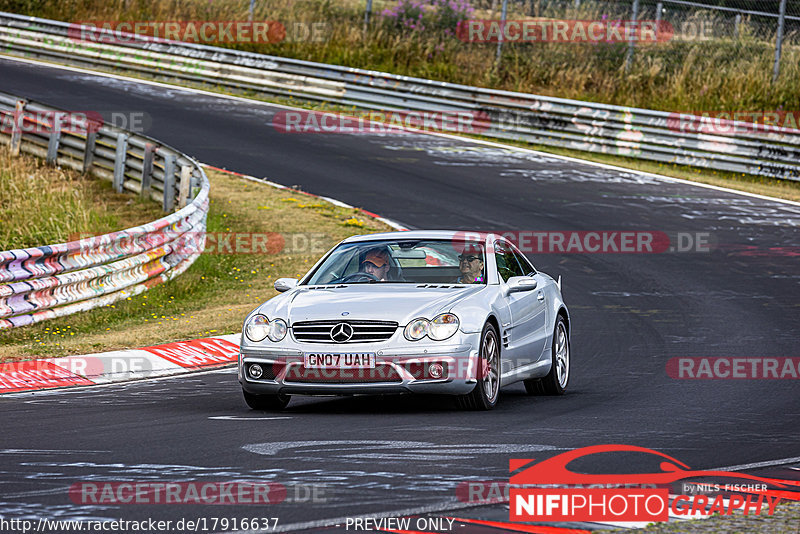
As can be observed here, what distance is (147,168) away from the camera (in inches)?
791

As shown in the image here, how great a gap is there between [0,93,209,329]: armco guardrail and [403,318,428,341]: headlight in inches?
221

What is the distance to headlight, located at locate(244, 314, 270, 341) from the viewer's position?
878 cm

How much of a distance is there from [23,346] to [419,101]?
18.1 meters

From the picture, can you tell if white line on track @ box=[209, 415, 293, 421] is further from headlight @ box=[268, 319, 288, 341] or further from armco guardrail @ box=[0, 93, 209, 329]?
armco guardrail @ box=[0, 93, 209, 329]

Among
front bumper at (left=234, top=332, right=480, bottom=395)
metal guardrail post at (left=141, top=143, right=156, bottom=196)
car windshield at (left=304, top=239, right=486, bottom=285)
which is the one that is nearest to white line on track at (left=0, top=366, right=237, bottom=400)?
car windshield at (left=304, top=239, right=486, bottom=285)

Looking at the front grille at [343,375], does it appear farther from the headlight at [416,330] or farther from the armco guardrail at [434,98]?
the armco guardrail at [434,98]

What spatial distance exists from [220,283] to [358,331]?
821cm

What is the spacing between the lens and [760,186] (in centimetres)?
2431

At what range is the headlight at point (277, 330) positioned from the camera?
28.5 feet

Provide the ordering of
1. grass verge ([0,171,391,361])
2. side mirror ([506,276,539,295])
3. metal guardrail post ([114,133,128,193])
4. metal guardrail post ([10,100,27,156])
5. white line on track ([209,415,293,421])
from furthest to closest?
1. metal guardrail post ([10,100,27,156])
2. metal guardrail post ([114,133,128,193])
3. grass verge ([0,171,391,361])
4. side mirror ([506,276,539,295])
5. white line on track ([209,415,293,421])

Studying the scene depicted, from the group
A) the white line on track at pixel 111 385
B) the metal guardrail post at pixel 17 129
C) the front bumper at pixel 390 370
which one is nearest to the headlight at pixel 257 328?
the front bumper at pixel 390 370

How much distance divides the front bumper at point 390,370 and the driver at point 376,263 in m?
1.26

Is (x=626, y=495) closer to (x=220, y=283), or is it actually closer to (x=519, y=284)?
(x=519, y=284)

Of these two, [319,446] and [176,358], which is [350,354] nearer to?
[319,446]
